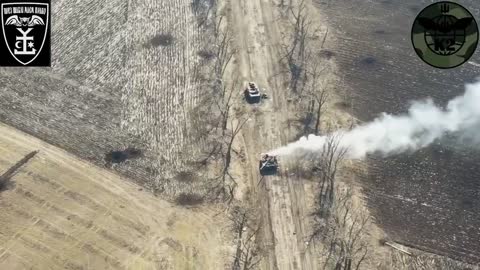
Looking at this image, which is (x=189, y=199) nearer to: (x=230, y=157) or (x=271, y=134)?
(x=230, y=157)

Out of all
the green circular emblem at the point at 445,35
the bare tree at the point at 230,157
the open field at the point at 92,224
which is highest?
the green circular emblem at the point at 445,35

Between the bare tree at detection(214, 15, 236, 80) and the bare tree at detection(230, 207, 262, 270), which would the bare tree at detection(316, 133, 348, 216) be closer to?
the bare tree at detection(230, 207, 262, 270)

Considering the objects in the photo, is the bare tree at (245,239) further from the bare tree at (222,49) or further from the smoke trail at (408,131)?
the bare tree at (222,49)

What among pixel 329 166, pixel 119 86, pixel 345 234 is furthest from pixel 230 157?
pixel 119 86

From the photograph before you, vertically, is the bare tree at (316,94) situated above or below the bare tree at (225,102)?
above
